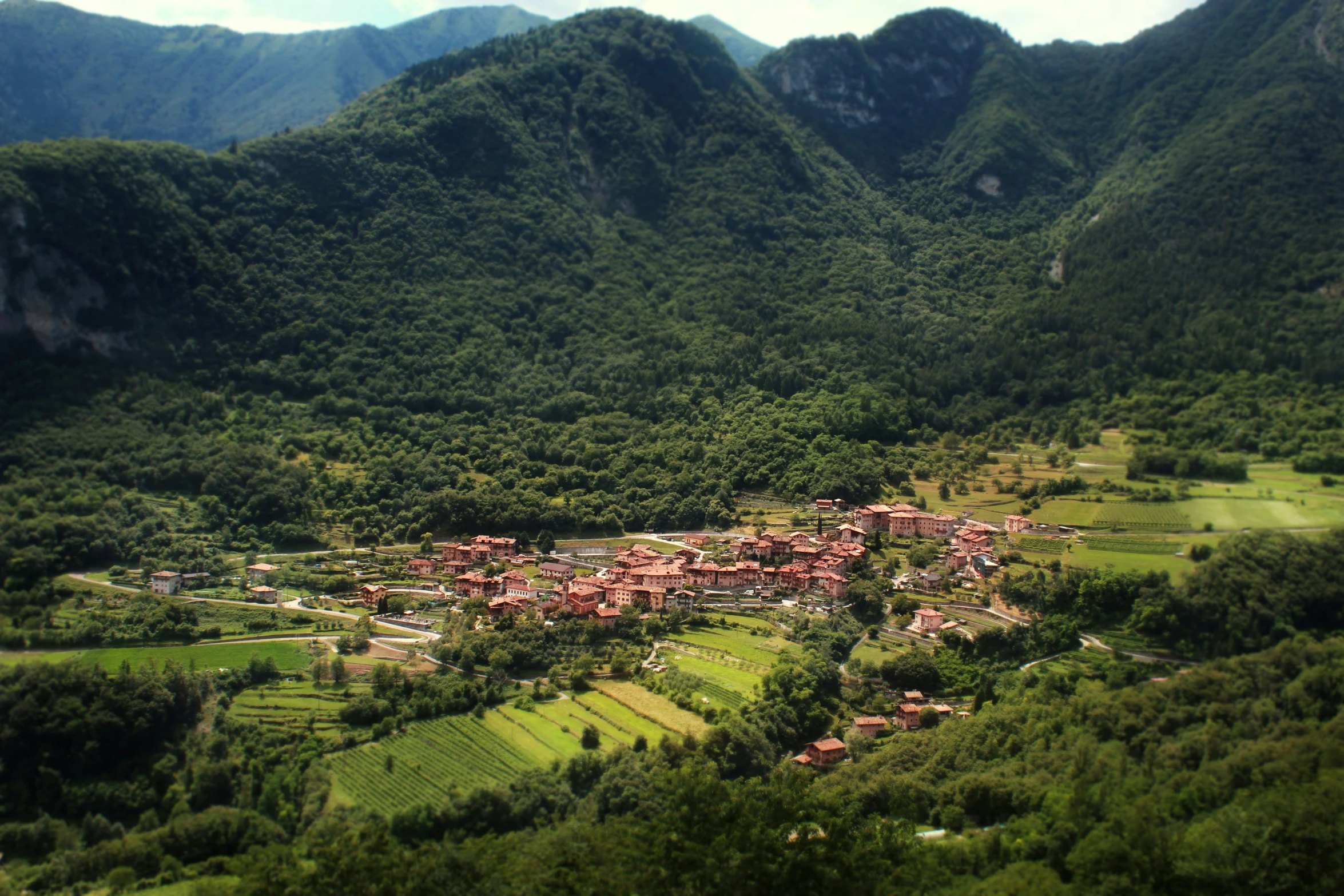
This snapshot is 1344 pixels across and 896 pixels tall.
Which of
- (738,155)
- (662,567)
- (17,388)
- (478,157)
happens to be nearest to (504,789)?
(662,567)

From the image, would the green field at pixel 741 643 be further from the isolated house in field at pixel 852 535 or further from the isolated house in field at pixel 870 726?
the isolated house in field at pixel 852 535

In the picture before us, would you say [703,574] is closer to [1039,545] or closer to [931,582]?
[931,582]

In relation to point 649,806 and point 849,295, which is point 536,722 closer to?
point 649,806

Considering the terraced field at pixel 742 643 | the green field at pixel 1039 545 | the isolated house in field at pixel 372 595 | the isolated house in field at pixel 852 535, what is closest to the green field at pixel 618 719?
the terraced field at pixel 742 643

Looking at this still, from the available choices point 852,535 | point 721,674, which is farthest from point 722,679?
point 852,535

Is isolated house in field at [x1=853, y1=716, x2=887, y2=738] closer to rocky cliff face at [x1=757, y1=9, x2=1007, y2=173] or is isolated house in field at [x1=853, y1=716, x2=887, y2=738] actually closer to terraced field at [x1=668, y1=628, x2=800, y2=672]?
terraced field at [x1=668, y1=628, x2=800, y2=672]
